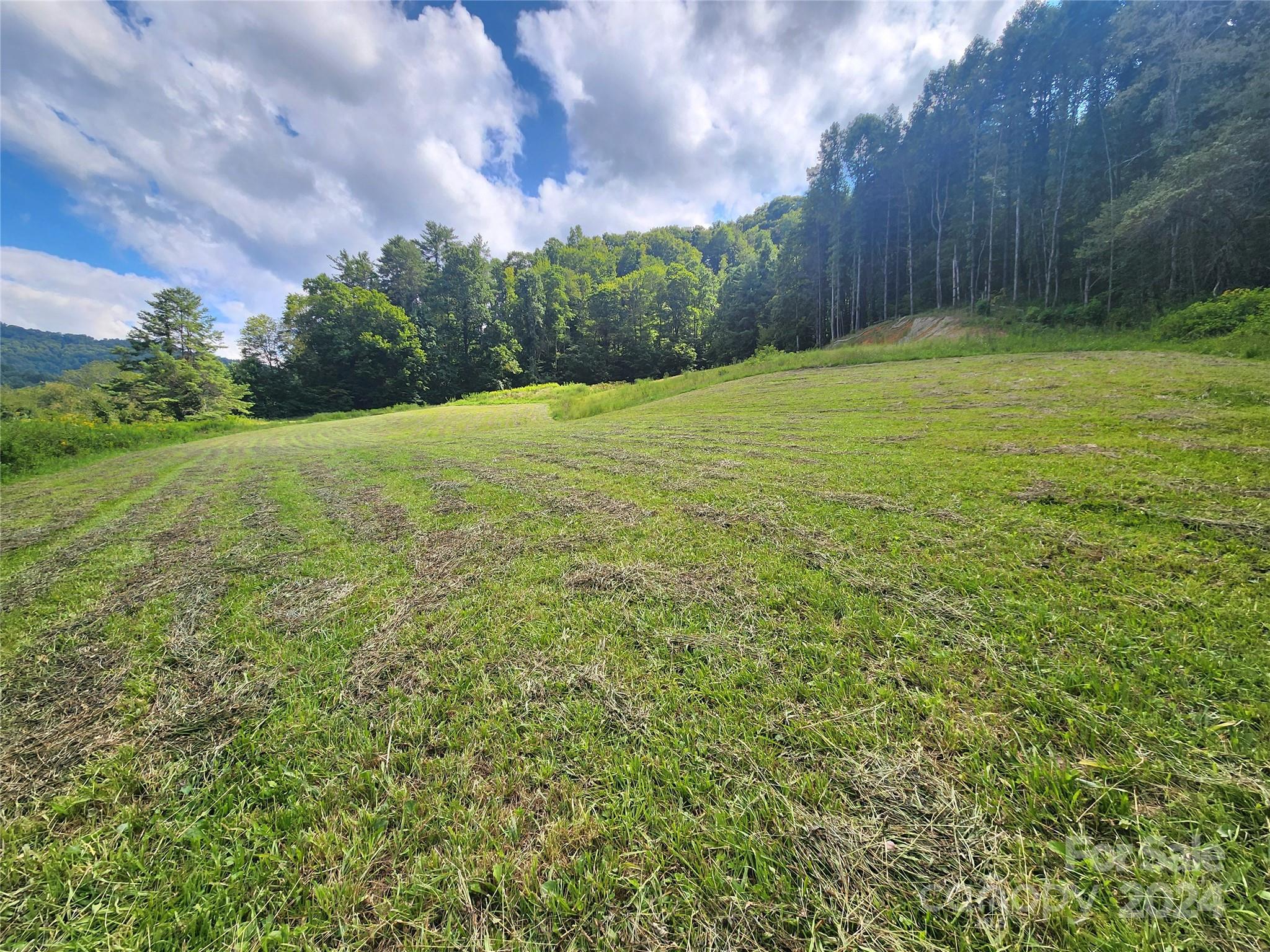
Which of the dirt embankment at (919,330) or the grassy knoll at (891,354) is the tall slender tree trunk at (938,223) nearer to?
the dirt embankment at (919,330)

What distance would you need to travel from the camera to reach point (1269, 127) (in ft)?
54.0

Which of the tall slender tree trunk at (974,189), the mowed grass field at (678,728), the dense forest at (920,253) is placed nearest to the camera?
the mowed grass field at (678,728)

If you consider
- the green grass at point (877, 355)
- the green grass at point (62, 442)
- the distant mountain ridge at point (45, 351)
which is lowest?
the green grass at point (877, 355)

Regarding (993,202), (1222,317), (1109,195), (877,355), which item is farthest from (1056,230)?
(877,355)

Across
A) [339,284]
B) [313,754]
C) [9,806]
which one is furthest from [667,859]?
[339,284]

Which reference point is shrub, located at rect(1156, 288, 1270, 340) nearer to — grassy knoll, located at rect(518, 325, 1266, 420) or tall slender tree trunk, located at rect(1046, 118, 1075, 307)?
grassy knoll, located at rect(518, 325, 1266, 420)

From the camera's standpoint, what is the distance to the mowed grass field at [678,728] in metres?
1.34

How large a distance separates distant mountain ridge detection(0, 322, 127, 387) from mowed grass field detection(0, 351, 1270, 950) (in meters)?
131

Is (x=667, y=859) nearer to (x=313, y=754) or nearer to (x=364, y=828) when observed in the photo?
(x=364, y=828)

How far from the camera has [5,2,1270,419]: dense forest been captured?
20.0 metres

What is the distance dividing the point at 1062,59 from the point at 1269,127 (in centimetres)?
1693

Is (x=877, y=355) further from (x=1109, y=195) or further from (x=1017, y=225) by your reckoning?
(x=1109, y=195)

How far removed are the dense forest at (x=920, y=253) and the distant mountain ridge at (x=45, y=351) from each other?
86386 mm

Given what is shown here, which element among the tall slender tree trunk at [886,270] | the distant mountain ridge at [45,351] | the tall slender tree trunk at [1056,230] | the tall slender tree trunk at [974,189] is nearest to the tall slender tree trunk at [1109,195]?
the tall slender tree trunk at [1056,230]
